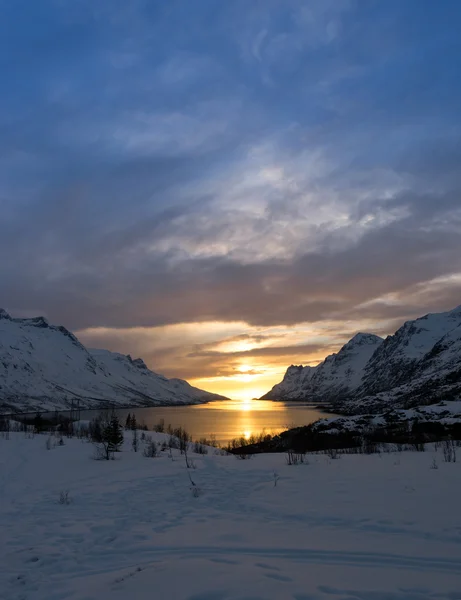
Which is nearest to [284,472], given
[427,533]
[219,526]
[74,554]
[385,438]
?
[219,526]

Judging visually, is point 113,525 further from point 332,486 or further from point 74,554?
point 332,486

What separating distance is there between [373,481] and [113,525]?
772cm

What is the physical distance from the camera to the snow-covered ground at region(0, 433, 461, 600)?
5.54m

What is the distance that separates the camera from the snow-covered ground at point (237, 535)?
5535 millimetres

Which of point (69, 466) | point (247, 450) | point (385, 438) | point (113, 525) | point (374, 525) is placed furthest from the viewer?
point (247, 450)

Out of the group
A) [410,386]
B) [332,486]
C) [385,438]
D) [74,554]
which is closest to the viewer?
[74,554]

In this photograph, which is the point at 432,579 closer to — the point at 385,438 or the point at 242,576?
the point at 242,576

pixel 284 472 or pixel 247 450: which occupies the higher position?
pixel 284 472

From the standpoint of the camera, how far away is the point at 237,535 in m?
7.95

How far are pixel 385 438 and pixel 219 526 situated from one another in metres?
31.0

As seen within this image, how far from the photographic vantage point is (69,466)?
58.4 ft

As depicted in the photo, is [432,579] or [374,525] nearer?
[432,579]

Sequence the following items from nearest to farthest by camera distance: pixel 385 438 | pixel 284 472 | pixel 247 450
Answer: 1. pixel 284 472
2. pixel 385 438
3. pixel 247 450

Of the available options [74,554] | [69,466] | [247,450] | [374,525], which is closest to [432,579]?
[374,525]
